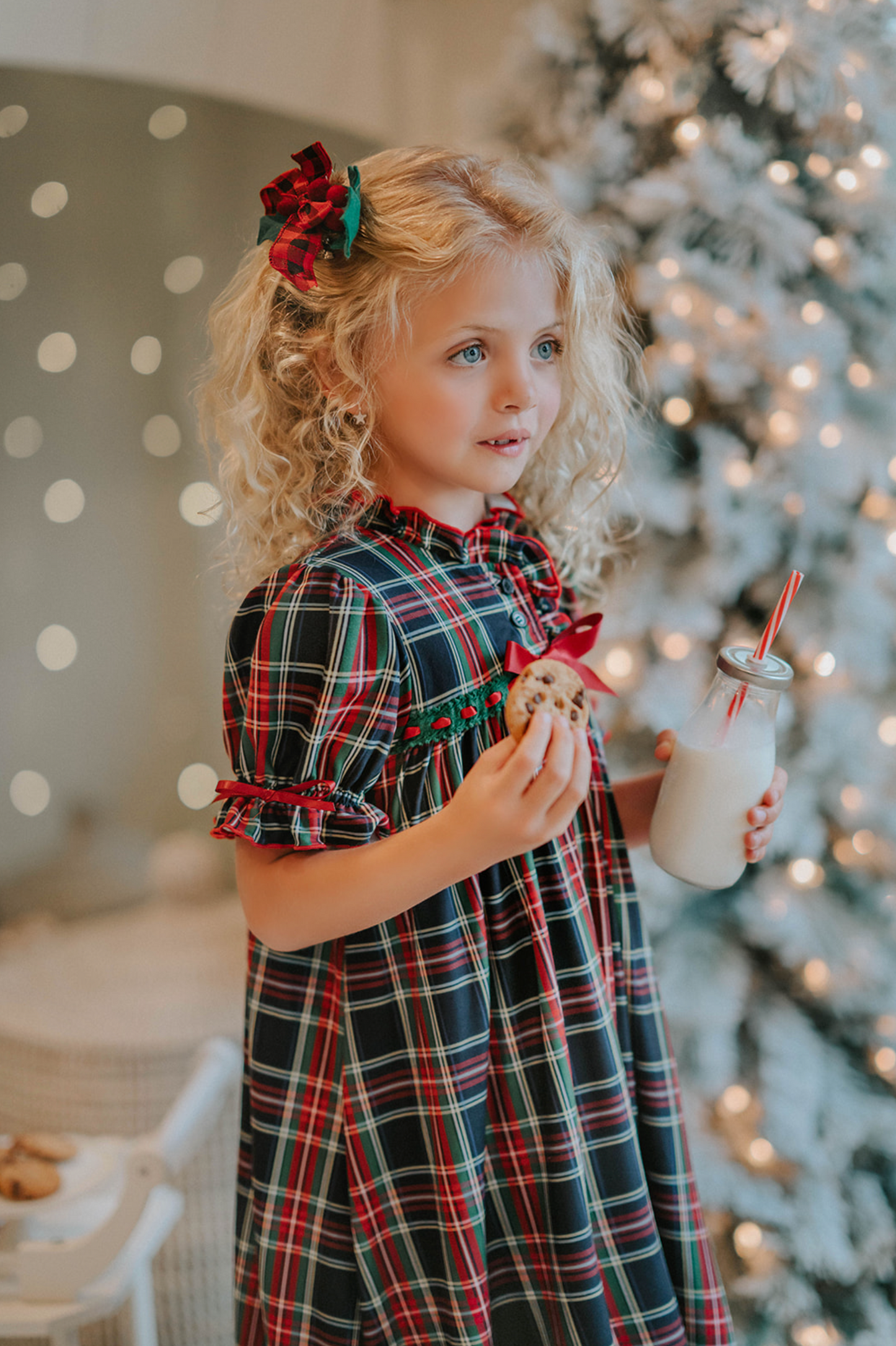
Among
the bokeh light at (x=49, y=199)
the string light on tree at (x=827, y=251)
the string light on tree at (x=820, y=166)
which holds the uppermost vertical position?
the string light on tree at (x=820, y=166)

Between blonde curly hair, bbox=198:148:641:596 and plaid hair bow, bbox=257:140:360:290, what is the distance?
2 centimetres

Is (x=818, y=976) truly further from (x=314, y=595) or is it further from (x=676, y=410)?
(x=314, y=595)

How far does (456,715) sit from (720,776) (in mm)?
211

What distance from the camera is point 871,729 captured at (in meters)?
1.19

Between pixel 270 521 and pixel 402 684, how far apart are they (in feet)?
0.77

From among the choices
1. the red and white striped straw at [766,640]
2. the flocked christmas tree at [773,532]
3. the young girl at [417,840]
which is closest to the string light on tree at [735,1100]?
the flocked christmas tree at [773,532]

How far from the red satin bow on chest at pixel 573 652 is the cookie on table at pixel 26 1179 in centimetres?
71

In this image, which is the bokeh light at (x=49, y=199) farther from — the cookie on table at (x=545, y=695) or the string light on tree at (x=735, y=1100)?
the string light on tree at (x=735, y=1100)

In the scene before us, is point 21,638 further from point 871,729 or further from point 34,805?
point 871,729

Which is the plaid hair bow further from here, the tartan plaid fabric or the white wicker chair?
the white wicker chair

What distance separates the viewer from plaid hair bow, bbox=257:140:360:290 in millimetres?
659

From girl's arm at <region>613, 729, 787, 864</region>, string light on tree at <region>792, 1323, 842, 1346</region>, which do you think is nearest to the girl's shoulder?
girl's arm at <region>613, 729, 787, 864</region>

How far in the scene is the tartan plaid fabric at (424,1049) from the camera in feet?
2.07

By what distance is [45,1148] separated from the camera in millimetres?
955
